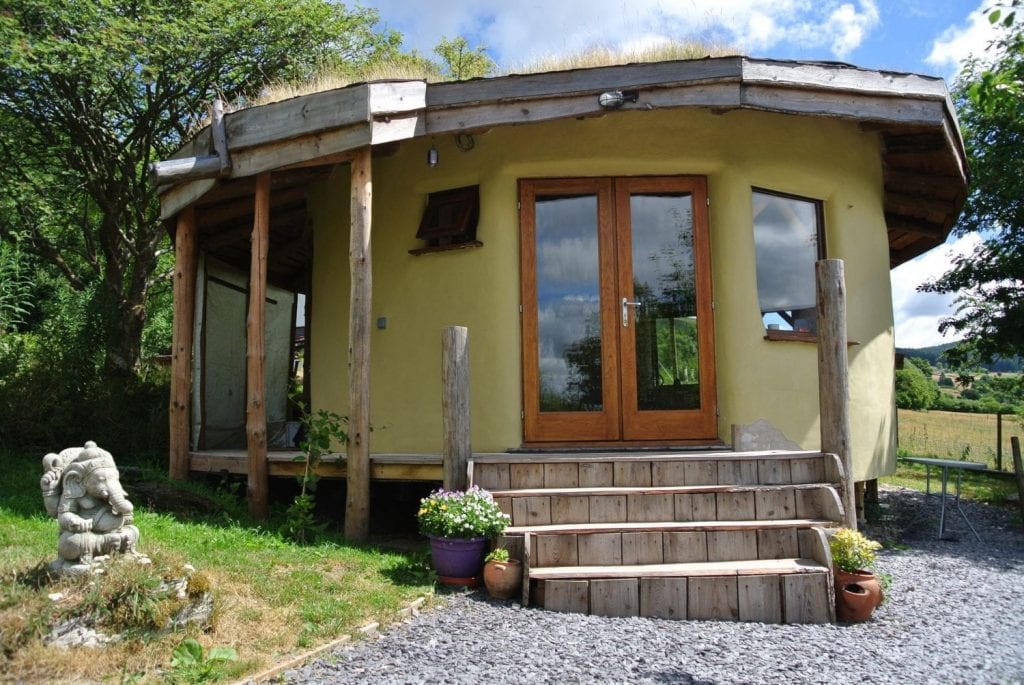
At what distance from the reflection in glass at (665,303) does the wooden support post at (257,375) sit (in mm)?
3012

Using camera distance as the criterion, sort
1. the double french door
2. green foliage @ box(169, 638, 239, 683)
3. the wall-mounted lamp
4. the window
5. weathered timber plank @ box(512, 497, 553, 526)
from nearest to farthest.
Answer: green foliage @ box(169, 638, 239, 683), weathered timber plank @ box(512, 497, 553, 526), the wall-mounted lamp, the double french door, the window

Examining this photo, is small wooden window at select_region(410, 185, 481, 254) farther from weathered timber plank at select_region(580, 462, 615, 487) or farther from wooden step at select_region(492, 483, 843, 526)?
wooden step at select_region(492, 483, 843, 526)

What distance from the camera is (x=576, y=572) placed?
4.20 m

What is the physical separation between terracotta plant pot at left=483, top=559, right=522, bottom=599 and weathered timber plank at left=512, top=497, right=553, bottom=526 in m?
0.43

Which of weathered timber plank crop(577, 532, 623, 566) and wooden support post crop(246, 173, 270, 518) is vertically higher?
wooden support post crop(246, 173, 270, 518)

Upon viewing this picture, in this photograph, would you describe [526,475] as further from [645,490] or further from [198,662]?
[198,662]

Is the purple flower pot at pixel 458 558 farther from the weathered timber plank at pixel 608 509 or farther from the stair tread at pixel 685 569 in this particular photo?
the weathered timber plank at pixel 608 509

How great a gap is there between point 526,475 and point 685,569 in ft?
4.07

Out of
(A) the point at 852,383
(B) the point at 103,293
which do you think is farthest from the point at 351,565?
(B) the point at 103,293

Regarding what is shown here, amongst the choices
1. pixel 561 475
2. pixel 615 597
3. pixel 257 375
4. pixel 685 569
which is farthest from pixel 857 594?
pixel 257 375

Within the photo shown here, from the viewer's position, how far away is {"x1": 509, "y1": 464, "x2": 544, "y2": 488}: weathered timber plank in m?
4.96

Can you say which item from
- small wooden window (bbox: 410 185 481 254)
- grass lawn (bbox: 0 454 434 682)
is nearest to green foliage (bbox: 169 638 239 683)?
grass lawn (bbox: 0 454 434 682)

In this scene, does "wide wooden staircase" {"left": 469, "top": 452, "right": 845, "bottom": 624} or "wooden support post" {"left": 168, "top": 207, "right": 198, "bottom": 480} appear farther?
"wooden support post" {"left": 168, "top": 207, "right": 198, "bottom": 480}

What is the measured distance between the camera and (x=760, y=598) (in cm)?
403
